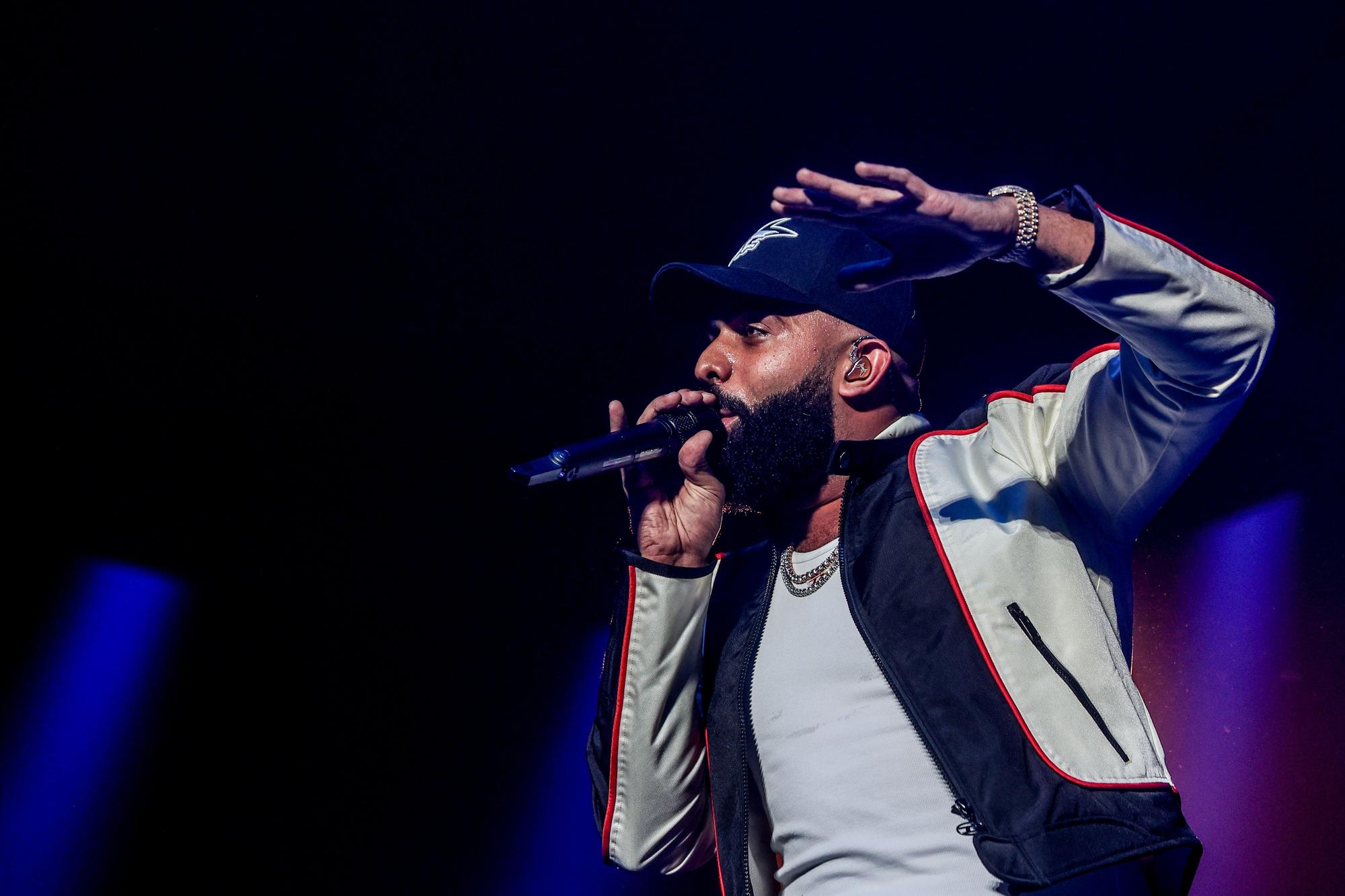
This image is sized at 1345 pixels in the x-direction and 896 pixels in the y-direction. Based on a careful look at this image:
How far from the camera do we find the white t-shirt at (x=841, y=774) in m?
1.16

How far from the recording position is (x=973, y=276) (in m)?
2.30

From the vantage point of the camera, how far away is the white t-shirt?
1156 millimetres

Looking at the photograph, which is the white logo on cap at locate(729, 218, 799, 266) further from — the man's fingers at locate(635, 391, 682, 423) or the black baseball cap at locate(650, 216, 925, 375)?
the man's fingers at locate(635, 391, 682, 423)

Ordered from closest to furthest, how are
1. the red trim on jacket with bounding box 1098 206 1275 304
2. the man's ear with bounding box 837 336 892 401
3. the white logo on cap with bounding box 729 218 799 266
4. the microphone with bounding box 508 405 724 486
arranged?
the red trim on jacket with bounding box 1098 206 1275 304 → the microphone with bounding box 508 405 724 486 → the man's ear with bounding box 837 336 892 401 → the white logo on cap with bounding box 729 218 799 266

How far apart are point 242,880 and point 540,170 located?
6.35ft

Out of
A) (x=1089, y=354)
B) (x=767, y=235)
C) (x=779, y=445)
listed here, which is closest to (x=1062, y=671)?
(x=1089, y=354)

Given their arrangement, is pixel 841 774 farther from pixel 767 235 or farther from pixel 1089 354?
pixel 767 235

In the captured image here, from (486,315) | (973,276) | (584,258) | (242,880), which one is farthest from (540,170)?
(242,880)

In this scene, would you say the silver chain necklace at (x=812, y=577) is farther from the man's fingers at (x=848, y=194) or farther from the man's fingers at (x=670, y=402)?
the man's fingers at (x=848, y=194)

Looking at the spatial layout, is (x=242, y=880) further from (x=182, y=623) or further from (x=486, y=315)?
(x=486, y=315)

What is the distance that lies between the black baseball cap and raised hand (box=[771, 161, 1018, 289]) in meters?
0.60

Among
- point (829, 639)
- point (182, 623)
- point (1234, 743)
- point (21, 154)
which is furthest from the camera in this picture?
point (182, 623)

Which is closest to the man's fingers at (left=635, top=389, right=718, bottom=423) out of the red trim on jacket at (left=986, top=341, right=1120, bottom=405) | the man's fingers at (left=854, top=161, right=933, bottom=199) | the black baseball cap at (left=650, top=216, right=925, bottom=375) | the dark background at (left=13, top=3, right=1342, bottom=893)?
the black baseball cap at (left=650, top=216, right=925, bottom=375)

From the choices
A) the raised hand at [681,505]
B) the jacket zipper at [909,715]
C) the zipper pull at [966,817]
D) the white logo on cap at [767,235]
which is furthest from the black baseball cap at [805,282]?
the zipper pull at [966,817]
